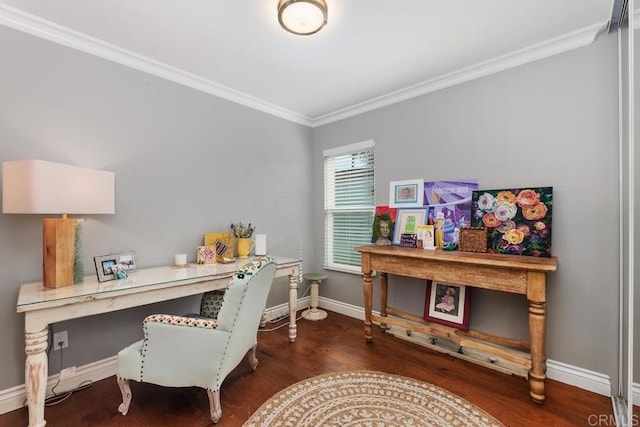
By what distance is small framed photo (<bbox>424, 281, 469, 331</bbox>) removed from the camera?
2500mm

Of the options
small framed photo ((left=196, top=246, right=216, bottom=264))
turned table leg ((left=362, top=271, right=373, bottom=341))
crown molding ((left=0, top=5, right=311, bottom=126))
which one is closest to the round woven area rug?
turned table leg ((left=362, top=271, right=373, bottom=341))

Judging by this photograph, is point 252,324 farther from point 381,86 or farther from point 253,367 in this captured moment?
point 381,86

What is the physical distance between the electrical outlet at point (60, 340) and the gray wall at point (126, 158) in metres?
0.03

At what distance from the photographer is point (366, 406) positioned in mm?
1840

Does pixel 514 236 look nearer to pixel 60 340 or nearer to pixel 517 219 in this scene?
pixel 517 219

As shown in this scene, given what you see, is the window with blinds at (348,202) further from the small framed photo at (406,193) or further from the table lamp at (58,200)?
the table lamp at (58,200)

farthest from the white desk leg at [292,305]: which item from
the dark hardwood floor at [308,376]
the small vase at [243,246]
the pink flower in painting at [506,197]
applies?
the pink flower in painting at [506,197]

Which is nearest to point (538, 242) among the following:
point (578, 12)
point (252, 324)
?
point (578, 12)

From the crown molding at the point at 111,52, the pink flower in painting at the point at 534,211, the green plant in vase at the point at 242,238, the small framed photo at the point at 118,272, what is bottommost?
the small framed photo at the point at 118,272

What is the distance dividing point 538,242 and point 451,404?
1.31 m

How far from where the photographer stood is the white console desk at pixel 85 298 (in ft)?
4.95

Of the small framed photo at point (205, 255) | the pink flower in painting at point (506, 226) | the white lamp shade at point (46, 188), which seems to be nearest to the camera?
the white lamp shade at point (46, 188)

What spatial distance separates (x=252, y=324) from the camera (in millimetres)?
2045

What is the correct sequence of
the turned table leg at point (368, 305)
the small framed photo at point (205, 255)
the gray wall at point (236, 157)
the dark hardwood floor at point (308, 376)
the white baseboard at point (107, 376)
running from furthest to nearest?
the turned table leg at point (368, 305)
the small framed photo at point (205, 255)
the gray wall at point (236, 157)
the white baseboard at point (107, 376)
the dark hardwood floor at point (308, 376)
